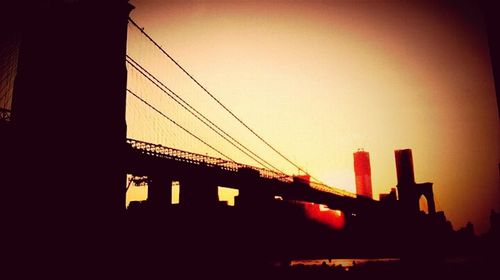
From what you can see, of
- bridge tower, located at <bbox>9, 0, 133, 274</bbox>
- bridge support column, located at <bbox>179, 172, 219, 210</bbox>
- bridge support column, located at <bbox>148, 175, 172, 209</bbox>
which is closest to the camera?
bridge tower, located at <bbox>9, 0, 133, 274</bbox>

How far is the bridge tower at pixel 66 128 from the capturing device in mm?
9539

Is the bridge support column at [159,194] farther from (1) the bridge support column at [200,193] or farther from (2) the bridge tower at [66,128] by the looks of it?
(2) the bridge tower at [66,128]

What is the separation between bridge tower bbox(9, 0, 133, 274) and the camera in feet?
31.3

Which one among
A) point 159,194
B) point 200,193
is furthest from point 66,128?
point 159,194

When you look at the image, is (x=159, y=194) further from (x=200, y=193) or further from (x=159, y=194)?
(x=200, y=193)

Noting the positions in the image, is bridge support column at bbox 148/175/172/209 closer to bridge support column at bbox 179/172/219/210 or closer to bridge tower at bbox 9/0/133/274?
bridge support column at bbox 179/172/219/210

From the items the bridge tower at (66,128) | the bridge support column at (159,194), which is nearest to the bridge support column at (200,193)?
the bridge support column at (159,194)

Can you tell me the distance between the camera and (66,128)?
9859mm

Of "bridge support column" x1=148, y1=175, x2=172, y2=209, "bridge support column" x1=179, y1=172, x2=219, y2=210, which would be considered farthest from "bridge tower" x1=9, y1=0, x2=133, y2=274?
"bridge support column" x1=148, y1=175, x2=172, y2=209

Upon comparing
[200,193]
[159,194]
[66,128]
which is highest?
[66,128]

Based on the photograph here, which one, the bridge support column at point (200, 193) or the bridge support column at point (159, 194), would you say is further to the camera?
the bridge support column at point (159, 194)

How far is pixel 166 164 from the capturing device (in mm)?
29625

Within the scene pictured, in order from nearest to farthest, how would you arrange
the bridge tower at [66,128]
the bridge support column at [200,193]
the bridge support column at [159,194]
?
the bridge tower at [66,128] < the bridge support column at [200,193] < the bridge support column at [159,194]

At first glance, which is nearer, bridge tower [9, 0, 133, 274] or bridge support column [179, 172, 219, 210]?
bridge tower [9, 0, 133, 274]
